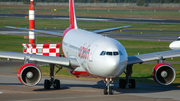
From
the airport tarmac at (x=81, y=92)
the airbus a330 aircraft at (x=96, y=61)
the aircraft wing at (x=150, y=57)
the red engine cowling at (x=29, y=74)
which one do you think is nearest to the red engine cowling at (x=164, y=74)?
the airbus a330 aircraft at (x=96, y=61)

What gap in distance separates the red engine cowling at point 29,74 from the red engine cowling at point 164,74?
7840 millimetres

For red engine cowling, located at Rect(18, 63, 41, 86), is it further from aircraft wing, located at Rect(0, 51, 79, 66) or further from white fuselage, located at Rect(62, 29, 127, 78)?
white fuselage, located at Rect(62, 29, 127, 78)

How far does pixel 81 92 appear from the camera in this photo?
22.8m

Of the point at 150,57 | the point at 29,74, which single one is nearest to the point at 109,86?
the point at 150,57

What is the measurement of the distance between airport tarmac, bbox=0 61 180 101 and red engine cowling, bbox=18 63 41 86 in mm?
893

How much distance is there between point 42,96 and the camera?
21203mm

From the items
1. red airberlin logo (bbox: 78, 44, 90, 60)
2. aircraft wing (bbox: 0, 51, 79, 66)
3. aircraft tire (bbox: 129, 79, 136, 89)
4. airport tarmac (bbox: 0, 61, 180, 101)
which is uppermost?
red airberlin logo (bbox: 78, 44, 90, 60)

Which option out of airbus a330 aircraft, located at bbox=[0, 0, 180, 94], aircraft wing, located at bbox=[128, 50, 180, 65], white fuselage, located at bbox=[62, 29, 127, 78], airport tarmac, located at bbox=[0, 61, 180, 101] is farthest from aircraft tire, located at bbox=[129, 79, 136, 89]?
white fuselage, located at bbox=[62, 29, 127, 78]

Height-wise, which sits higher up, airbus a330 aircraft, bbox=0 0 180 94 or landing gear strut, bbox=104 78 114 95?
airbus a330 aircraft, bbox=0 0 180 94

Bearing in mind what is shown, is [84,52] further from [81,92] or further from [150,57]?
[150,57]

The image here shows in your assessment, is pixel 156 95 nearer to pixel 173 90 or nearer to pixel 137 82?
pixel 173 90

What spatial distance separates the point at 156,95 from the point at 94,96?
13.4 ft

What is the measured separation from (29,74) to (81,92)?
3723mm

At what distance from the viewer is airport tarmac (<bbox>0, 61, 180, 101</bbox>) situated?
2028cm
